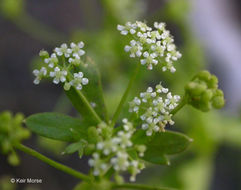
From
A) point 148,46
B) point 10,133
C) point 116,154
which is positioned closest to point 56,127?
point 10,133

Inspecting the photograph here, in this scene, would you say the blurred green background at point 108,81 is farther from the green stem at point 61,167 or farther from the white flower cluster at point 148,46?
the green stem at point 61,167

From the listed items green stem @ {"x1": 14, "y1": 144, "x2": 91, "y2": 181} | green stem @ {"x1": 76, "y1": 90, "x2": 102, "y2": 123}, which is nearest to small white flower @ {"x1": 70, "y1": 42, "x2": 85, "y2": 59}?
green stem @ {"x1": 76, "y1": 90, "x2": 102, "y2": 123}

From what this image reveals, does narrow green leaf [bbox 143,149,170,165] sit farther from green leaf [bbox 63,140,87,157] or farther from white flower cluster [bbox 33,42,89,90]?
white flower cluster [bbox 33,42,89,90]

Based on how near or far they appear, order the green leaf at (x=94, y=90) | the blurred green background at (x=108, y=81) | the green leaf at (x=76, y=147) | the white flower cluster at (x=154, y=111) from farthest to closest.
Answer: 1. the blurred green background at (x=108, y=81)
2. the green leaf at (x=94, y=90)
3. the white flower cluster at (x=154, y=111)
4. the green leaf at (x=76, y=147)

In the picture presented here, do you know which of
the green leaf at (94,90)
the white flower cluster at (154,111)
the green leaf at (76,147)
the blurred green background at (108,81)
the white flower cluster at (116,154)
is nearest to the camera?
the white flower cluster at (116,154)

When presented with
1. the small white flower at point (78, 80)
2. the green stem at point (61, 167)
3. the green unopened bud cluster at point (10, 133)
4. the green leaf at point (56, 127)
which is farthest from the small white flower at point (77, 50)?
the green stem at point (61, 167)

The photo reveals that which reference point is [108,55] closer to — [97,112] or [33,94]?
[33,94]

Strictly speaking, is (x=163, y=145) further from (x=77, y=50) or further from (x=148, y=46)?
(x=77, y=50)
